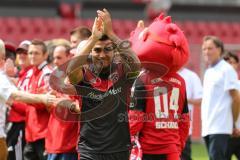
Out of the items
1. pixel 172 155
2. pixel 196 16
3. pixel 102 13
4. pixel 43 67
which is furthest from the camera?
pixel 196 16

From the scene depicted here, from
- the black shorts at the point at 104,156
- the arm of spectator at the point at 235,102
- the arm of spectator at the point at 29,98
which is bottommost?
the black shorts at the point at 104,156

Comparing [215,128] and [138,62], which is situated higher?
[138,62]

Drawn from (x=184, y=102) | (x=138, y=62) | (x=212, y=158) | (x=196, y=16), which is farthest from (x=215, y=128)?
(x=196, y=16)

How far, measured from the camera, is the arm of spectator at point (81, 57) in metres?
6.36

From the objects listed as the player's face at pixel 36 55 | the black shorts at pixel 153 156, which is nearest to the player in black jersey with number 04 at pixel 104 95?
the black shorts at pixel 153 156

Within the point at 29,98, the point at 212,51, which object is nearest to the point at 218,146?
the point at 212,51

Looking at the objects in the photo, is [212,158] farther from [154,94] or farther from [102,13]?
[102,13]

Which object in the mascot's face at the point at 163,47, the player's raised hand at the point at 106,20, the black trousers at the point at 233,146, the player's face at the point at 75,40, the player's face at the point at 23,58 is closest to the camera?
the player's raised hand at the point at 106,20

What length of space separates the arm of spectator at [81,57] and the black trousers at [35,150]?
2458mm

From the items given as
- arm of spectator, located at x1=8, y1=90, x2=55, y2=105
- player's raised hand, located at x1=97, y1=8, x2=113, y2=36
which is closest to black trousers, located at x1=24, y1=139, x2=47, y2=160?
arm of spectator, located at x1=8, y1=90, x2=55, y2=105

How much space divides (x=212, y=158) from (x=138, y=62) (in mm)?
3136

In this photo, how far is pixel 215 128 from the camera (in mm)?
9523

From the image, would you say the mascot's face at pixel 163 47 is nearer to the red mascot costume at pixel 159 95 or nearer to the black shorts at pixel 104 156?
the red mascot costume at pixel 159 95

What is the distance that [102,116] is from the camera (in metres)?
6.70
